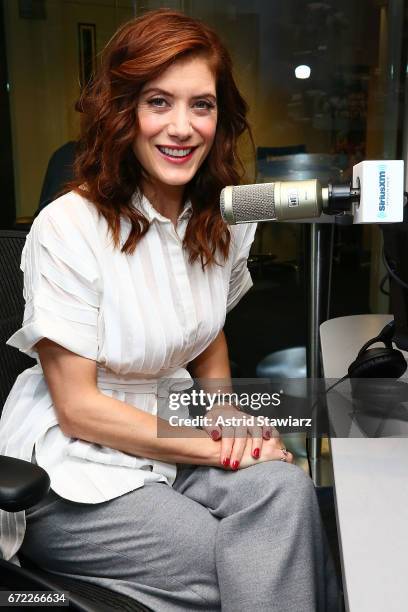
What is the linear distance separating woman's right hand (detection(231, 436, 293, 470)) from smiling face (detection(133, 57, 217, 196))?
50 centimetres

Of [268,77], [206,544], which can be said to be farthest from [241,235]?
[268,77]

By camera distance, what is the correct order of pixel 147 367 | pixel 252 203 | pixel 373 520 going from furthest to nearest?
pixel 147 367, pixel 252 203, pixel 373 520

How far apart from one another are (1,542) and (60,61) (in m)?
2.31

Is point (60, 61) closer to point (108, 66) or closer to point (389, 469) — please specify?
point (108, 66)

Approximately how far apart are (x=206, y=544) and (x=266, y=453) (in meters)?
0.19

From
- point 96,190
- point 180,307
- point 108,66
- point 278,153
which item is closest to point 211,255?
point 180,307

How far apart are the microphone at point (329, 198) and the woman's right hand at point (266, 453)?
1.35 feet

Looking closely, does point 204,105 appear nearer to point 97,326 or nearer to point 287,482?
point 97,326

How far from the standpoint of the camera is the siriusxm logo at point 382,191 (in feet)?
3.10

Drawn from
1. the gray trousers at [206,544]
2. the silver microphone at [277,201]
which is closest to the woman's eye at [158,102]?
the silver microphone at [277,201]

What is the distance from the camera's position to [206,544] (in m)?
1.11

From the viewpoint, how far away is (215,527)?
1.14 meters

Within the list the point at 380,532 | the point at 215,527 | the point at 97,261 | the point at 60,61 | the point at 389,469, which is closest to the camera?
the point at 380,532

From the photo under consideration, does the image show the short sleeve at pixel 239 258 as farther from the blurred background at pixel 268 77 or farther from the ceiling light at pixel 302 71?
the ceiling light at pixel 302 71
